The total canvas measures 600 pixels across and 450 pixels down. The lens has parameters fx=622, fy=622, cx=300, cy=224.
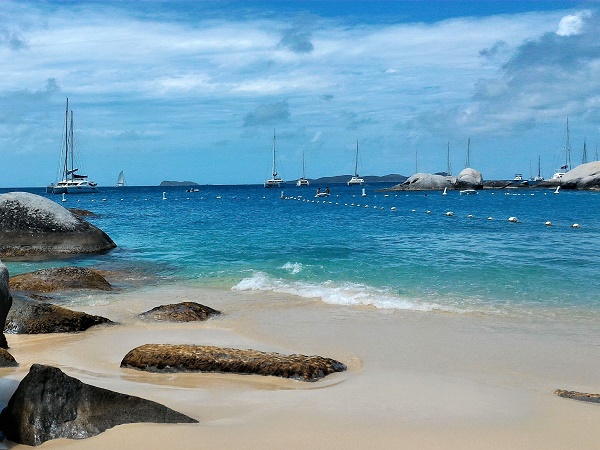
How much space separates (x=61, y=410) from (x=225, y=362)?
2419 millimetres

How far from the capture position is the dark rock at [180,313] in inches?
420

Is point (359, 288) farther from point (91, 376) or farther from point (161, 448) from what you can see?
point (161, 448)

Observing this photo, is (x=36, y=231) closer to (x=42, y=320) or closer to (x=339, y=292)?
(x=339, y=292)

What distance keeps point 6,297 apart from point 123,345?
188cm

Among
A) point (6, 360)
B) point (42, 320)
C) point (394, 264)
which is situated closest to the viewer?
point (6, 360)

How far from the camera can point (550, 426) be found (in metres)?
5.59

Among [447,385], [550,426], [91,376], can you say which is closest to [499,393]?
[447,385]

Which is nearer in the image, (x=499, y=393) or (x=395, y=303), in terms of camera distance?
(x=499, y=393)

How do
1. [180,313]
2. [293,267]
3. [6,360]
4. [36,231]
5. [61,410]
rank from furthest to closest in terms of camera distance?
[36,231] < [293,267] < [180,313] < [6,360] < [61,410]

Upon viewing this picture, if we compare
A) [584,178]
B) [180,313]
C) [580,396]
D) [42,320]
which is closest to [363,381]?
[580,396]

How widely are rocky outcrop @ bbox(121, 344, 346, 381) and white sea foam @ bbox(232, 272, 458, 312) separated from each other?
5099 millimetres

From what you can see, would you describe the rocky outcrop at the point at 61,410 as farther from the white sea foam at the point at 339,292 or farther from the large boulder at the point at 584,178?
the large boulder at the point at 584,178

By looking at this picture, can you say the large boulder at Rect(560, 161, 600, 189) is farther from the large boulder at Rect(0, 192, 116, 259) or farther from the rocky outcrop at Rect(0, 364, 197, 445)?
the rocky outcrop at Rect(0, 364, 197, 445)

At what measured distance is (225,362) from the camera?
723 cm
